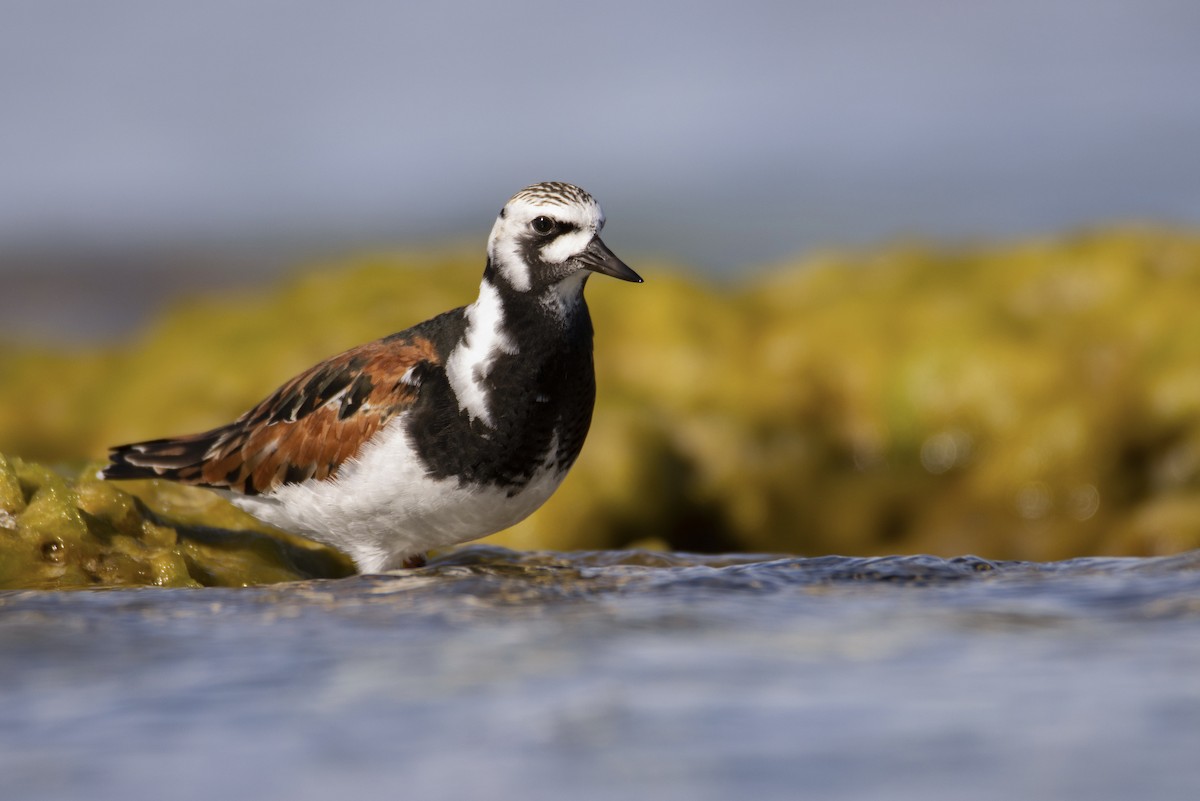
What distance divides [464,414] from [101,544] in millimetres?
1194

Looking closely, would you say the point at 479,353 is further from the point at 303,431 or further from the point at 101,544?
the point at 101,544

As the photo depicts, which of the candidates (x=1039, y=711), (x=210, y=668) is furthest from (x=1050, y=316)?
(x=210, y=668)

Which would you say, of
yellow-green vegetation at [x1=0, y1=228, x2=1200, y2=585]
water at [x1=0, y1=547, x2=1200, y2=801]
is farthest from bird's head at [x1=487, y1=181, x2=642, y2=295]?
yellow-green vegetation at [x1=0, y1=228, x2=1200, y2=585]

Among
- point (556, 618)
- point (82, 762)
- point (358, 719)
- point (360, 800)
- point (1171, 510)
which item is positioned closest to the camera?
point (360, 800)

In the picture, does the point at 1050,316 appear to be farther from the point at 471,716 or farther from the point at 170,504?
the point at 471,716

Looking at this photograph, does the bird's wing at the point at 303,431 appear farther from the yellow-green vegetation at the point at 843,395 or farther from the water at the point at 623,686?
the yellow-green vegetation at the point at 843,395

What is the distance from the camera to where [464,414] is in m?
4.80

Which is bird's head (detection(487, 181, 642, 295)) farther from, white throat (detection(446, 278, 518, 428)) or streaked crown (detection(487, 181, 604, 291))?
white throat (detection(446, 278, 518, 428))

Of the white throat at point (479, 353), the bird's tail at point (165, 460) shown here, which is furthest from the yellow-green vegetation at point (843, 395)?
the white throat at point (479, 353)

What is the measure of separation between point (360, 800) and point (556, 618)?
1272mm

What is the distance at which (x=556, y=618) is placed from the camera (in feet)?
13.7

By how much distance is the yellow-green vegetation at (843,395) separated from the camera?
7.20 m

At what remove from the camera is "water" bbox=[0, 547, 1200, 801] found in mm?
3066

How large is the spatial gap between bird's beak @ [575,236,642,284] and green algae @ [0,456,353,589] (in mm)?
1445
